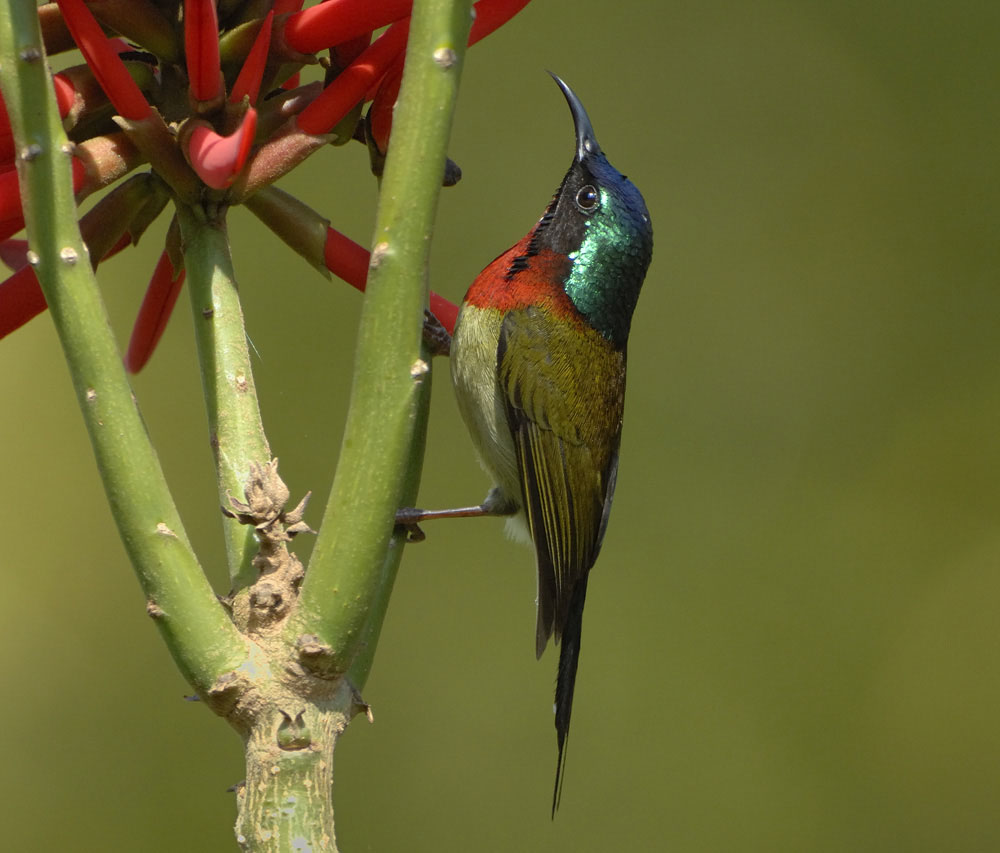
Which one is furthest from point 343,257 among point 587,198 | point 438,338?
point 587,198

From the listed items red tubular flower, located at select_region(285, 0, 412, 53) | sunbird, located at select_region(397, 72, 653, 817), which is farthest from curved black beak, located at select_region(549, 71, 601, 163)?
red tubular flower, located at select_region(285, 0, 412, 53)

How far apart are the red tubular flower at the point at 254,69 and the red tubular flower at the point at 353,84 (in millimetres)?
42

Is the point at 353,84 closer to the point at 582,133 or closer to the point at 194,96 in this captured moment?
the point at 194,96

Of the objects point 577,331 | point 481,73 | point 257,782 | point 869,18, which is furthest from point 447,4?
point 869,18

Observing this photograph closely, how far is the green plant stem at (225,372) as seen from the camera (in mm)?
792

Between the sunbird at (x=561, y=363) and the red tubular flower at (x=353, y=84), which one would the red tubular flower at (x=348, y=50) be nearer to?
the red tubular flower at (x=353, y=84)

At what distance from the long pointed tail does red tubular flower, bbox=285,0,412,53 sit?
Result: 0.67 meters

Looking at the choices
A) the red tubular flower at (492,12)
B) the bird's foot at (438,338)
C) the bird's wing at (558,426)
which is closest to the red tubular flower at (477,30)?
the red tubular flower at (492,12)

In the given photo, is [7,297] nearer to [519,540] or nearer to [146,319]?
[146,319]

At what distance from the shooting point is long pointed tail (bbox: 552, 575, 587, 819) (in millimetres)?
1254

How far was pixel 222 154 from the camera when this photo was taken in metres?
0.75

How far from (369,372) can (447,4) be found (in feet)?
0.67

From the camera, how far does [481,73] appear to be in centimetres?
269

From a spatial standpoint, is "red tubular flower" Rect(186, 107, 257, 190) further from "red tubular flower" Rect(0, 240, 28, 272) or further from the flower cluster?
"red tubular flower" Rect(0, 240, 28, 272)
